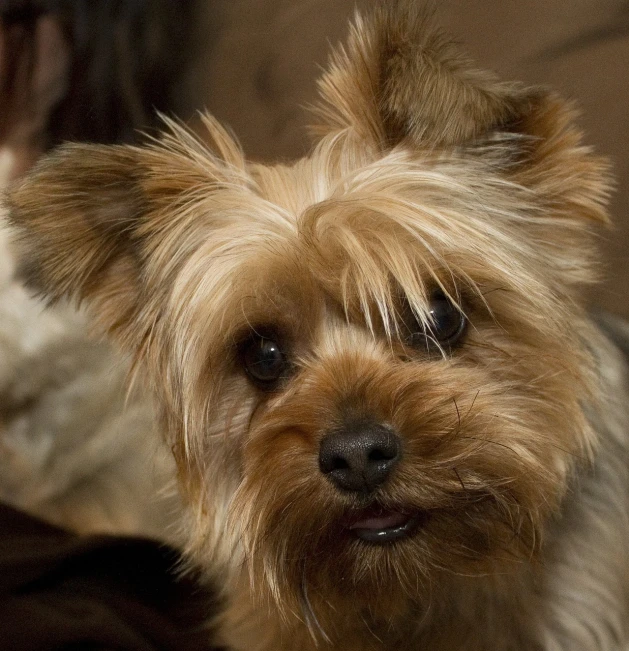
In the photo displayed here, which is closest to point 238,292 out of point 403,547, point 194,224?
point 194,224

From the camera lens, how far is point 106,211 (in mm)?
1271

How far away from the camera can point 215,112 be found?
5.95 ft

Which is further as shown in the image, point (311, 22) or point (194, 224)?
point (311, 22)

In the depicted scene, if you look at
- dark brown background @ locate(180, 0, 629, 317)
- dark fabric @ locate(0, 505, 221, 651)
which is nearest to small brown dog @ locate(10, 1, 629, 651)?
dark fabric @ locate(0, 505, 221, 651)

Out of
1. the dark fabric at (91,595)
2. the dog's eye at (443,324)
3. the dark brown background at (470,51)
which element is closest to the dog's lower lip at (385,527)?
the dog's eye at (443,324)

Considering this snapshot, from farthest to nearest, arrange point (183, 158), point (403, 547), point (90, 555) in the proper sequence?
point (90, 555), point (183, 158), point (403, 547)

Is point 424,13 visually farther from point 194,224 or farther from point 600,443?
point 600,443

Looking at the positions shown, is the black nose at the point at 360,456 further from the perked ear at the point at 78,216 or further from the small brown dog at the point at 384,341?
the perked ear at the point at 78,216

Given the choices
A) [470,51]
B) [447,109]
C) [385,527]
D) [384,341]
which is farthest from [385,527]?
[470,51]

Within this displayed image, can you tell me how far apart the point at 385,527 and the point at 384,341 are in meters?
0.28

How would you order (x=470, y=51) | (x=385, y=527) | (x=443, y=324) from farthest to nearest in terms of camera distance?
1. (x=470, y=51)
2. (x=443, y=324)
3. (x=385, y=527)

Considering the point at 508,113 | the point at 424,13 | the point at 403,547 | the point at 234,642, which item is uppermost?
the point at 424,13

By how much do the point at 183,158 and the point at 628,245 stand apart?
90 centimetres

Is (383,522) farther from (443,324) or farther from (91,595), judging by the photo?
(91,595)
